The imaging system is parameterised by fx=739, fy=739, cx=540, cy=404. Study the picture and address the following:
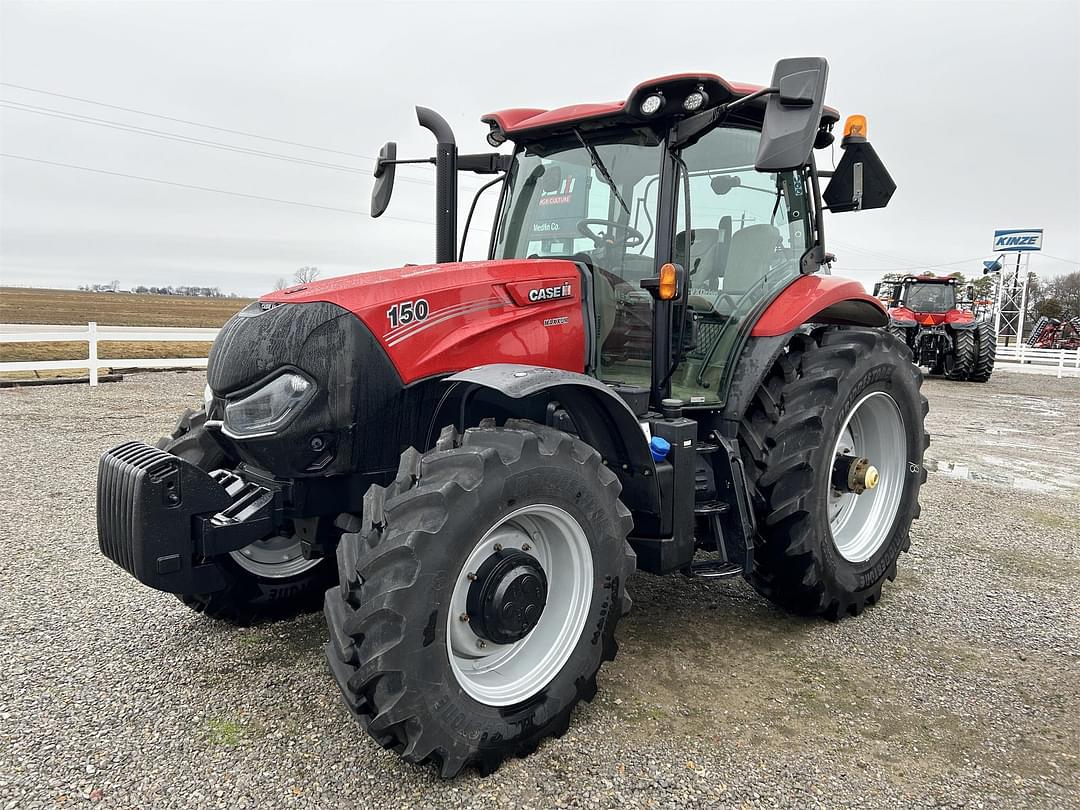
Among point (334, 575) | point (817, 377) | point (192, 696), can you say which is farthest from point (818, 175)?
point (192, 696)

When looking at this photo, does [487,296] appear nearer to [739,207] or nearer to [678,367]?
[678,367]

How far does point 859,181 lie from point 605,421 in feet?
7.27

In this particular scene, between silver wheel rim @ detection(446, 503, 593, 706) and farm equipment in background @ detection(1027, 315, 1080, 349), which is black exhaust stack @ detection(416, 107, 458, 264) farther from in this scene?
farm equipment in background @ detection(1027, 315, 1080, 349)

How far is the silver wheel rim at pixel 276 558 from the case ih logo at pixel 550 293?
158 cm

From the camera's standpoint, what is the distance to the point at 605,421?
296 cm

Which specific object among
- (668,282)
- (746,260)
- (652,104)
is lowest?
(668,282)

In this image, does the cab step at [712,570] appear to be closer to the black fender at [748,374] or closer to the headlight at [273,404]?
the black fender at [748,374]

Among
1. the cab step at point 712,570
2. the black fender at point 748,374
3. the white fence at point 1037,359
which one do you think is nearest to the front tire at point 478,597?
the cab step at point 712,570

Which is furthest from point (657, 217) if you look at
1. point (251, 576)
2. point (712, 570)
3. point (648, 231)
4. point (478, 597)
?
point (251, 576)

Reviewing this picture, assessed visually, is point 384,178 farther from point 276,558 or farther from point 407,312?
point 276,558

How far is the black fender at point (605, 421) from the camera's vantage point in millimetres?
2666

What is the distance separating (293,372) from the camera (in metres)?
2.62

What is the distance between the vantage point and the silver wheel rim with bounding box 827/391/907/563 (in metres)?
3.94

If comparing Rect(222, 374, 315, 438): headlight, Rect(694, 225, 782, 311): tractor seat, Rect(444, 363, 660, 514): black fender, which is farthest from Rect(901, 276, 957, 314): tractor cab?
Rect(222, 374, 315, 438): headlight
